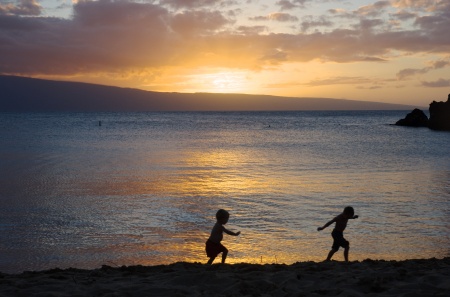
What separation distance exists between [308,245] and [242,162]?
1827 cm

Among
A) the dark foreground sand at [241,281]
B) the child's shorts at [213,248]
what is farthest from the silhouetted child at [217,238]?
the dark foreground sand at [241,281]

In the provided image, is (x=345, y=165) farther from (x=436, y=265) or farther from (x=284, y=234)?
(x=436, y=265)

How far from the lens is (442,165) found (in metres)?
27.9

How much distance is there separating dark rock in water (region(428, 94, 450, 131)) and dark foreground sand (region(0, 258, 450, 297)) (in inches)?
2893

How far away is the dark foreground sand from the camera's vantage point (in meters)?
6.57

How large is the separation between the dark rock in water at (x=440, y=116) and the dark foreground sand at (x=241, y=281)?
73472 millimetres

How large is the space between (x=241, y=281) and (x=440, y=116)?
77.5m

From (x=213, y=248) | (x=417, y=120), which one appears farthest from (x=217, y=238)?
(x=417, y=120)

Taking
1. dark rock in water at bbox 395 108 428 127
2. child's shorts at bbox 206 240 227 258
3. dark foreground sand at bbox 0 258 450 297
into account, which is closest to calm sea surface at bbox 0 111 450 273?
child's shorts at bbox 206 240 227 258

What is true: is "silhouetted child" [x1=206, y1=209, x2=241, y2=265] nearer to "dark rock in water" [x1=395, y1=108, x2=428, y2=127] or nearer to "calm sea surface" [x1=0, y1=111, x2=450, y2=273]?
"calm sea surface" [x1=0, y1=111, x2=450, y2=273]

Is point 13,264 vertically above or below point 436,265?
below

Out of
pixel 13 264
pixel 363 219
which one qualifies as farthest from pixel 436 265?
pixel 13 264

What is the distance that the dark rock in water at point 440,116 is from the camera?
75.5 meters

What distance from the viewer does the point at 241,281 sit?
7.08 m
